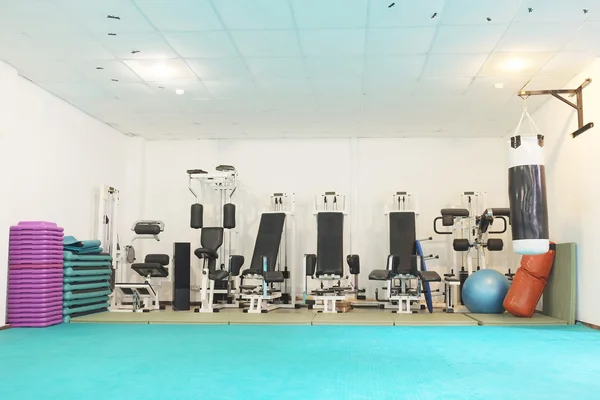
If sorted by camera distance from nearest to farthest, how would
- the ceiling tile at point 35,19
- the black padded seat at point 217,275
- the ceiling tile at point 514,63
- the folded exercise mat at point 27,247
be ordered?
the ceiling tile at point 35,19
the ceiling tile at point 514,63
the folded exercise mat at point 27,247
the black padded seat at point 217,275

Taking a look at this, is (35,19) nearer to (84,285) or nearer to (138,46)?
(138,46)

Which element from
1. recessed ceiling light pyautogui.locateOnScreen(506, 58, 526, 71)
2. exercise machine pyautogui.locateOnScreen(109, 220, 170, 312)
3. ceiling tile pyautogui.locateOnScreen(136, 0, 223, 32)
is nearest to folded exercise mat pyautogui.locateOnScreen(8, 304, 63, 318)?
exercise machine pyautogui.locateOnScreen(109, 220, 170, 312)

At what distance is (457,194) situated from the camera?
10047 millimetres

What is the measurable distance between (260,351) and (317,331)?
1423 mm

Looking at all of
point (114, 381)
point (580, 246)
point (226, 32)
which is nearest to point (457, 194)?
point (580, 246)

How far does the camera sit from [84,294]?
295 inches

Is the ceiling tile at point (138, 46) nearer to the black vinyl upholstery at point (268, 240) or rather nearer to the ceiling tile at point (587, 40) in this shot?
the black vinyl upholstery at point (268, 240)

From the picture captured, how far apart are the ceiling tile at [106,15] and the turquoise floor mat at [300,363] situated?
313cm

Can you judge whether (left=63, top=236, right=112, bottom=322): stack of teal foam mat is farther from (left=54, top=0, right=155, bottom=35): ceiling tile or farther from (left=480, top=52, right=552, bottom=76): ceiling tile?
(left=480, top=52, right=552, bottom=76): ceiling tile

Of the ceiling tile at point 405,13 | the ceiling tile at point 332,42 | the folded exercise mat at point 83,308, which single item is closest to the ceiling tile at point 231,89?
the ceiling tile at point 332,42

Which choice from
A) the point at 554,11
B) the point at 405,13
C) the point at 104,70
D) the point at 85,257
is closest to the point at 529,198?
the point at 554,11

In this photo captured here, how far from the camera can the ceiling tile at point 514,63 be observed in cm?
621

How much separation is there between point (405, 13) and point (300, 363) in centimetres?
329

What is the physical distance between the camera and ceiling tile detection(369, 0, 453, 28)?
16.1 feet
